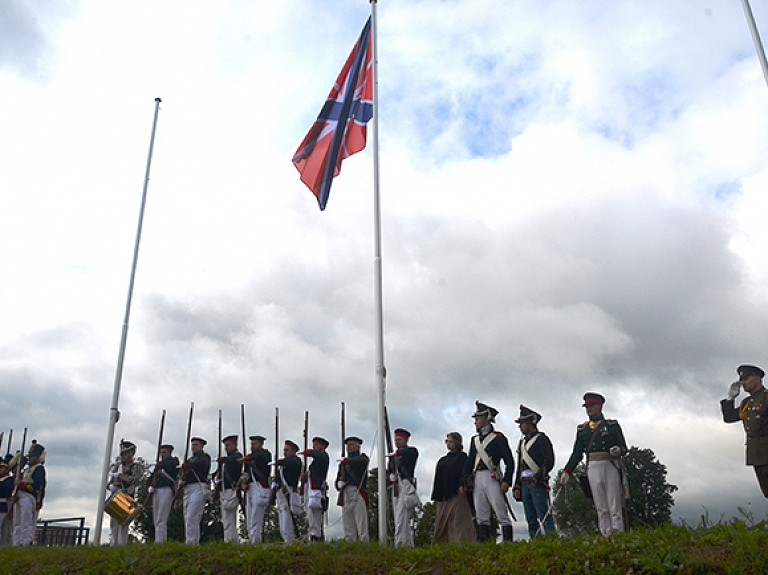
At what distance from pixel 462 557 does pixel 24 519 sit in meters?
11.6

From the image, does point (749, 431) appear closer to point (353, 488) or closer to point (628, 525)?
point (628, 525)

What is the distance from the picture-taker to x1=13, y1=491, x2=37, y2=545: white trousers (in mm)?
15742

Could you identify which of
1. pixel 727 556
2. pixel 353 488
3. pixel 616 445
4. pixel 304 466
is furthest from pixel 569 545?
pixel 304 466

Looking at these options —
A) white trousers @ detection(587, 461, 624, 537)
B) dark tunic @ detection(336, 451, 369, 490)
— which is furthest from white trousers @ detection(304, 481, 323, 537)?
white trousers @ detection(587, 461, 624, 537)

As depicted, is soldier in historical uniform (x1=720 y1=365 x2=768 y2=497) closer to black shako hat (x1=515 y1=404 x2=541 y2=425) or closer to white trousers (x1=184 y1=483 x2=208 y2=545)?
black shako hat (x1=515 y1=404 x2=541 y2=425)

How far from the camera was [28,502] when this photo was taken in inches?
626

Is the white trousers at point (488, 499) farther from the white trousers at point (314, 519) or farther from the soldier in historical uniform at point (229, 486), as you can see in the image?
the soldier in historical uniform at point (229, 486)

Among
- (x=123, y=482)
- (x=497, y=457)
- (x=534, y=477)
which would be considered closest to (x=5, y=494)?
(x=123, y=482)

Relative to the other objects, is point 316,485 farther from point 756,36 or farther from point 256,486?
point 756,36

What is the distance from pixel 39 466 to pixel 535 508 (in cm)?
1139

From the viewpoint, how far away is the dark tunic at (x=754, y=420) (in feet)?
30.6

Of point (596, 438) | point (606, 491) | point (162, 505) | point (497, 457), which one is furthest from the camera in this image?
point (162, 505)

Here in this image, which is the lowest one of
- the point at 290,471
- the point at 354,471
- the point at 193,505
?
the point at 193,505

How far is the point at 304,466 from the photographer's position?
1569 cm
